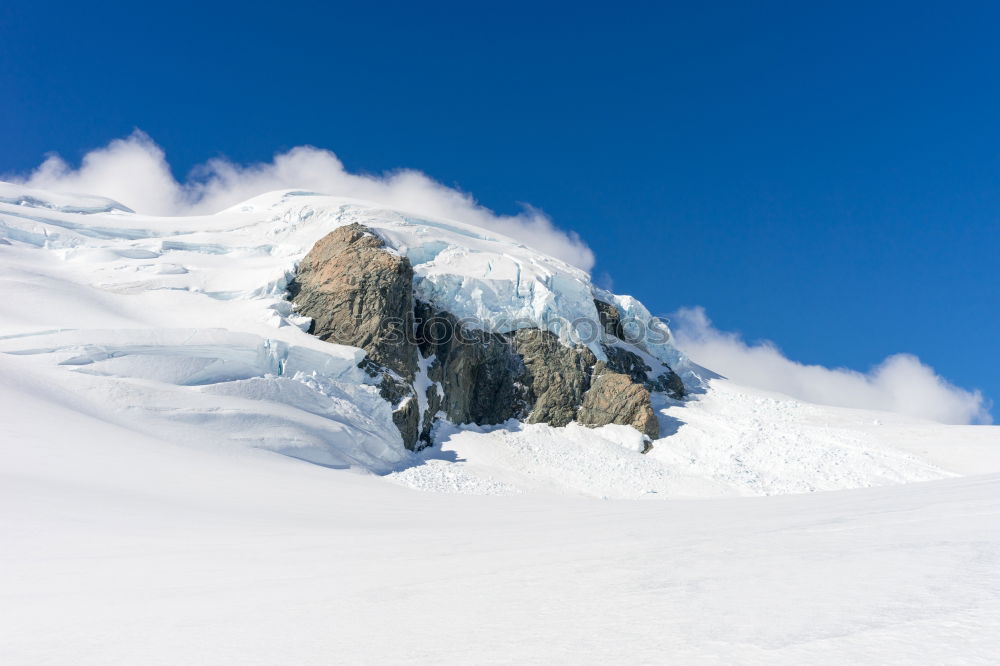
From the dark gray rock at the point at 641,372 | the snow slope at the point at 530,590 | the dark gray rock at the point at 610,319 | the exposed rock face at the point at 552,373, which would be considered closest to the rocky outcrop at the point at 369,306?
the exposed rock face at the point at 552,373

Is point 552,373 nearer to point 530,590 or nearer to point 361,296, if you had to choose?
point 361,296

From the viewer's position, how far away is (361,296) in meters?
31.7

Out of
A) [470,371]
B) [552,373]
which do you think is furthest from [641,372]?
[470,371]

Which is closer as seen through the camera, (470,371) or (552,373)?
Result: (470,371)

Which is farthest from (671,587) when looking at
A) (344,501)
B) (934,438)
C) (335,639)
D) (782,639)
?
(934,438)

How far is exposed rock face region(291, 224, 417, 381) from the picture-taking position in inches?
1214

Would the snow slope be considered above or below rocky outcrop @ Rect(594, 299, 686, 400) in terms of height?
below

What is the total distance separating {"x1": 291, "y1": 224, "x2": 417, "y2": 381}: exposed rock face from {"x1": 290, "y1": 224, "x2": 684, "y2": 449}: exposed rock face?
52mm

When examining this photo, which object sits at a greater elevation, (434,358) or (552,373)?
(552,373)

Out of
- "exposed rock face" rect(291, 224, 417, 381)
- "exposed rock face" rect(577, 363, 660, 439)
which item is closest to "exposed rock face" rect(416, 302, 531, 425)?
"exposed rock face" rect(291, 224, 417, 381)

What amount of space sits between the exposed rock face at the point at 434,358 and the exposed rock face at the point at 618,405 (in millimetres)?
58

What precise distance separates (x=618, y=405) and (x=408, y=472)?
1389 centimetres

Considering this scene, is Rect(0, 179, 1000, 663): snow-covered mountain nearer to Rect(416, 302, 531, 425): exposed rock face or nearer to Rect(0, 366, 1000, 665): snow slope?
Rect(0, 366, 1000, 665): snow slope

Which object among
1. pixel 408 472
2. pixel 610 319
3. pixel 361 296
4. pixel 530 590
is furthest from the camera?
pixel 610 319
